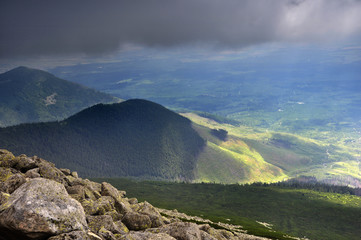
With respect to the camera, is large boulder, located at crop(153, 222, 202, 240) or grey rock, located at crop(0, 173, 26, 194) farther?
grey rock, located at crop(0, 173, 26, 194)

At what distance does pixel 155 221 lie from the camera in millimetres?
51719

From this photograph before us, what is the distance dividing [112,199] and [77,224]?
31939mm

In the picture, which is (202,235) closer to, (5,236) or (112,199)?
(112,199)

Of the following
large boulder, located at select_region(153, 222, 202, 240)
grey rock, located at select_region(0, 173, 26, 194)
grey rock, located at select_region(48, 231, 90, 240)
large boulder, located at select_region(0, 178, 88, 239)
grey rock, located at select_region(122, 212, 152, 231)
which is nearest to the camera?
grey rock, located at select_region(48, 231, 90, 240)

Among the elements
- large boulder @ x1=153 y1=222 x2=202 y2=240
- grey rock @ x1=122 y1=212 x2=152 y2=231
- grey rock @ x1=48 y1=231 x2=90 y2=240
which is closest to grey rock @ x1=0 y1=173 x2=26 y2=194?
grey rock @ x1=122 y1=212 x2=152 y2=231

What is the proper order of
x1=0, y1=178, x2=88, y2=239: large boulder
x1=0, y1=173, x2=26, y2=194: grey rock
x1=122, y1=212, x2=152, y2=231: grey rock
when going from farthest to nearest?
1. x1=122, y1=212, x2=152, y2=231: grey rock
2. x1=0, y1=173, x2=26, y2=194: grey rock
3. x1=0, y1=178, x2=88, y2=239: large boulder

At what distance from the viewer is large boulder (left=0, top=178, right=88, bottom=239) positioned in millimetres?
27328

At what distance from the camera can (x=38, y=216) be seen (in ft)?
91.3

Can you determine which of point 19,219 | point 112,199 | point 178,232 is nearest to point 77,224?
point 19,219

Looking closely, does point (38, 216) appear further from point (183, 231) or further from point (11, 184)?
point (183, 231)

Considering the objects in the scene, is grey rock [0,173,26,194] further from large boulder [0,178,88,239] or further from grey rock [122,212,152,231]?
grey rock [122,212,152,231]

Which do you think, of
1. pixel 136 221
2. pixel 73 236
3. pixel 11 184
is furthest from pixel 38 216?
pixel 136 221

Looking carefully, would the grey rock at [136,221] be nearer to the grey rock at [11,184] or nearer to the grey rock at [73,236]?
the grey rock at [11,184]

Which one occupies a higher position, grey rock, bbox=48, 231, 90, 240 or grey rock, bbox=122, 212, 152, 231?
grey rock, bbox=48, 231, 90, 240
